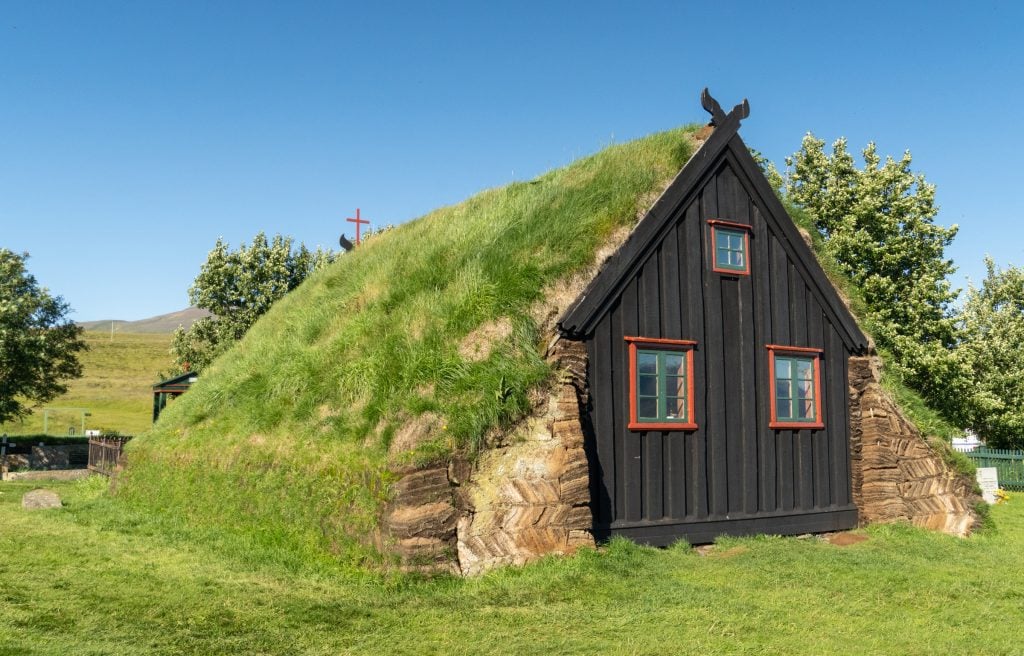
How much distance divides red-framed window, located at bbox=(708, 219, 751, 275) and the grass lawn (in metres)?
4.93

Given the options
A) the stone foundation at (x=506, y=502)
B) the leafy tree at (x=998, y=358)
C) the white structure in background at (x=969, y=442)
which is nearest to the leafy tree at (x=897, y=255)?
the leafy tree at (x=998, y=358)

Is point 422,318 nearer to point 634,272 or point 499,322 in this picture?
point 499,322

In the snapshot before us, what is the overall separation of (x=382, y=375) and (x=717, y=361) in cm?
595

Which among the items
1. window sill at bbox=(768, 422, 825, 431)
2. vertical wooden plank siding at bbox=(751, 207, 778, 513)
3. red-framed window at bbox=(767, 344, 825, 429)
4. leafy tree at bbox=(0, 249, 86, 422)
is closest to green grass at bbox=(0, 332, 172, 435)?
leafy tree at bbox=(0, 249, 86, 422)

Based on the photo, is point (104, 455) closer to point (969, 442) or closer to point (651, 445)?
point (651, 445)

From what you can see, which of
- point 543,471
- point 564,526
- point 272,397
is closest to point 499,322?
point 543,471

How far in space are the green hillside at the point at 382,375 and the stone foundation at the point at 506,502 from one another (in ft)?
1.13

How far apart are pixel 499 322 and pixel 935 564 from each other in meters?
7.54

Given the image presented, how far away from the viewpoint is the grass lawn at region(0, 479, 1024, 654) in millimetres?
7895

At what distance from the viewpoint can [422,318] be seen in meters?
13.2

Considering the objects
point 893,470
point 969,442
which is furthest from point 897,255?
point 893,470

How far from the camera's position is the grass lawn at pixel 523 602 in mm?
7895

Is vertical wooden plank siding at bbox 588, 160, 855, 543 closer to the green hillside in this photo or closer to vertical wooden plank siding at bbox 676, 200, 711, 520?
vertical wooden plank siding at bbox 676, 200, 711, 520

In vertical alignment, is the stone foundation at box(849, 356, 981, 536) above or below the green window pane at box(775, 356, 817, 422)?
below
